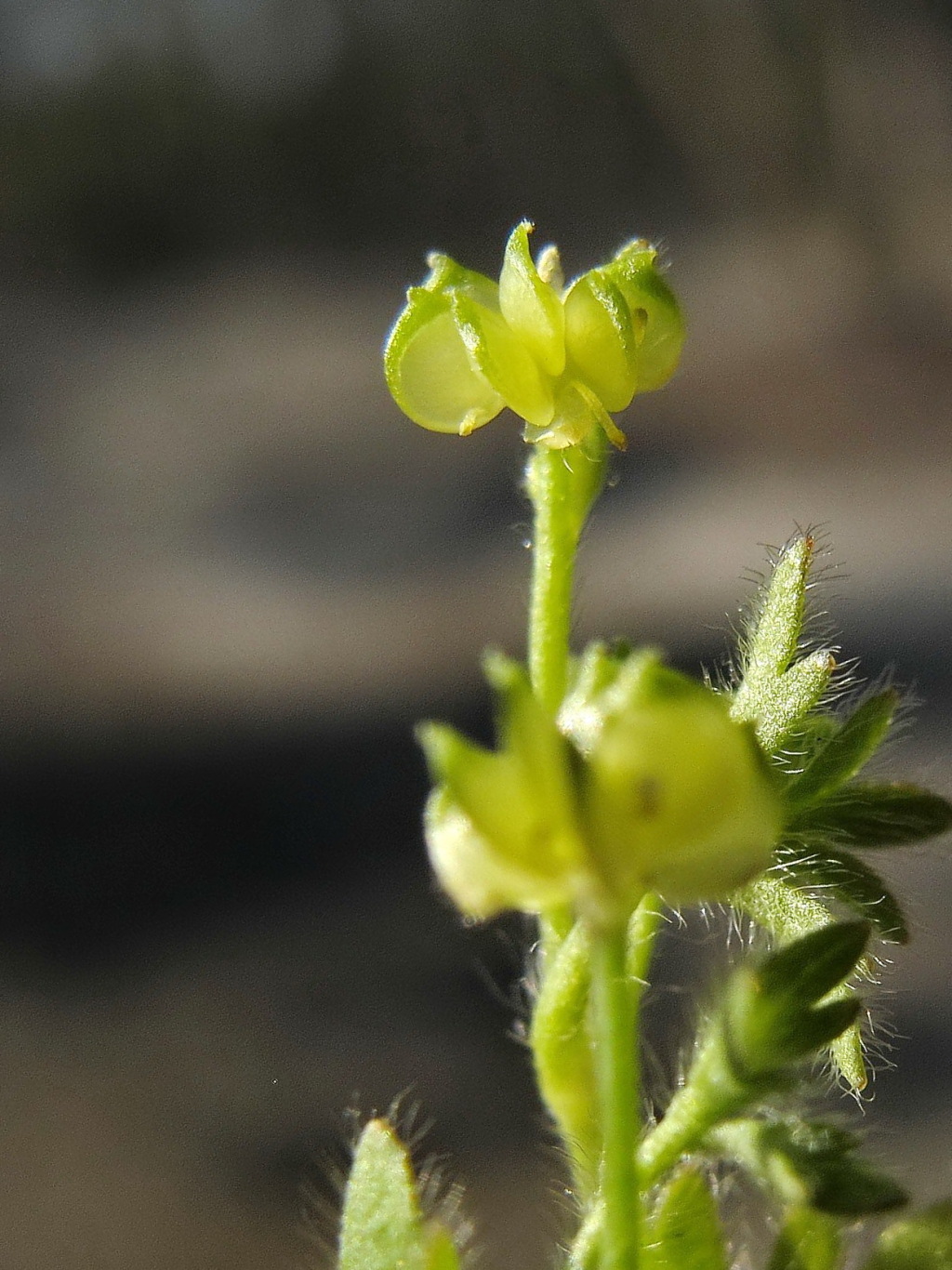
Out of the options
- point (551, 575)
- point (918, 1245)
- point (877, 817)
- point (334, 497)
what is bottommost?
point (918, 1245)

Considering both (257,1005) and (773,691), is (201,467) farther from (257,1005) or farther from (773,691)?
(773,691)

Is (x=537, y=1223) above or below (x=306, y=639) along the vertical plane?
below

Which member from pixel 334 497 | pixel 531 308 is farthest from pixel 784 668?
pixel 334 497

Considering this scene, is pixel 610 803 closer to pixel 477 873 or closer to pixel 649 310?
pixel 477 873

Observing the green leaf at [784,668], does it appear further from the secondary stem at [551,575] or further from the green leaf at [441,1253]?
the green leaf at [441,1253]

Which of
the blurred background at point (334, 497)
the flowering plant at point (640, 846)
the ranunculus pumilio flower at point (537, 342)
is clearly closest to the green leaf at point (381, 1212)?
the flowering plant at point (640, 846)

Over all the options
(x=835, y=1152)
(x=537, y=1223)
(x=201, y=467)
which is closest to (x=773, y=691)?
(x=835, y=1152)
